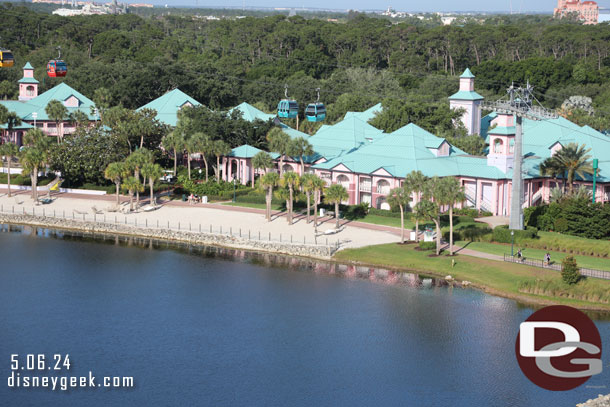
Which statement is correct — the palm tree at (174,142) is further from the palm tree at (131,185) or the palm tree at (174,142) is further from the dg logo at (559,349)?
the dg logo at (559,349)

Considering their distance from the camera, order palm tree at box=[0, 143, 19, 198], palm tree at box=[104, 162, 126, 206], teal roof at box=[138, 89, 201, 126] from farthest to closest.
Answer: teal roof at box=[138, 89, 201, 126] → palm tree at box=[0, 143, 19, 198] → palm tree at box=[104, 162, 126, 206]

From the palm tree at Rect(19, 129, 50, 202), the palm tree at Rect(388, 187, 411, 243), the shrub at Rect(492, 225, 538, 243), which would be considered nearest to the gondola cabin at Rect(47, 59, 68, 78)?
the palm tree at Rect(19, 129, 50, 202)

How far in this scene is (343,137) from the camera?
122 meters

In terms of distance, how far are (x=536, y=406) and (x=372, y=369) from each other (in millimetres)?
10929

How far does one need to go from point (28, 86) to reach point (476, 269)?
9786 centimetres

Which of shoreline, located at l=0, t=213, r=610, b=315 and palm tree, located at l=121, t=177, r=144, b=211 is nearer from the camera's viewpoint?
shoreline, located at l=0, t=213, r=610, b=315

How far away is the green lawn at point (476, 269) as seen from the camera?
77062 millimetres

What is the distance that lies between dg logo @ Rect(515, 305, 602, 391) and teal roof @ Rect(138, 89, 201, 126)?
7843 centimetres

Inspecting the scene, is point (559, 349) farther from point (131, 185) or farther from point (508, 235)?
point (131, 185)

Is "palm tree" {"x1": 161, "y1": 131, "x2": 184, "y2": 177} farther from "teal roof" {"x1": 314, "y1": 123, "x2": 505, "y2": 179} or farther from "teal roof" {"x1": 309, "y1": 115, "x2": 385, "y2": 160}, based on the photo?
"teal roof" {"x1": 314, "y1": 123, "x2": 505, "y2": 179}

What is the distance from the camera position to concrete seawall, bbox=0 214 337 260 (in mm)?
91312

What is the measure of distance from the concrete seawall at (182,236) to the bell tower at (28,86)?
5450 centimetres

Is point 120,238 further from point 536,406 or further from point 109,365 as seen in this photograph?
point 536,406

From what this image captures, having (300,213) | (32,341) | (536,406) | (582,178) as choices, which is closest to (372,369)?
(536,406)
